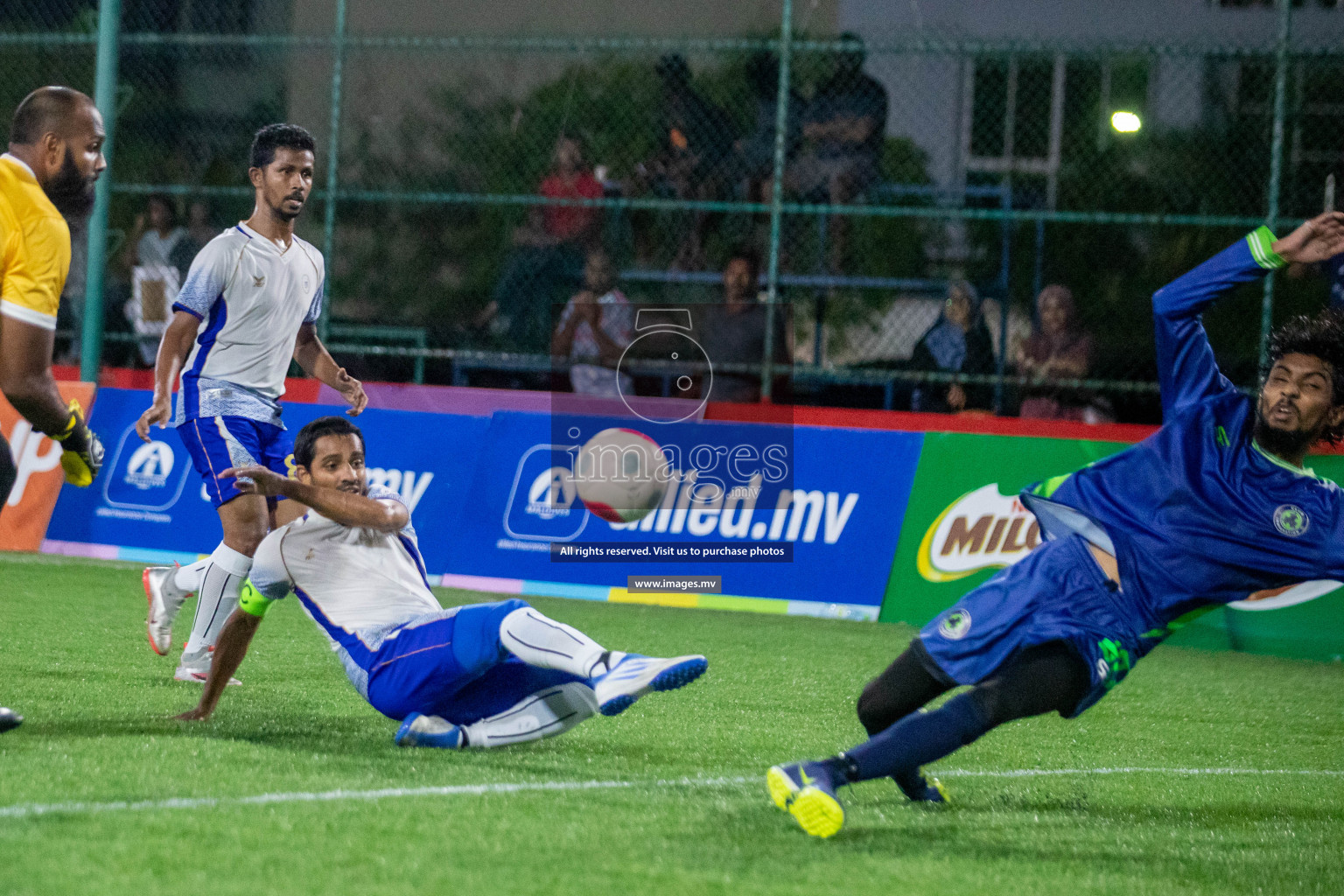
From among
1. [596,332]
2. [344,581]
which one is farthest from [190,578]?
[596,332]

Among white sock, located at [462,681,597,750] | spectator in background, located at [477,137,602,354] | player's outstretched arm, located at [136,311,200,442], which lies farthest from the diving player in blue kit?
spectator in background, located at [477,137,602,354]

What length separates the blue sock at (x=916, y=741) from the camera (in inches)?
168

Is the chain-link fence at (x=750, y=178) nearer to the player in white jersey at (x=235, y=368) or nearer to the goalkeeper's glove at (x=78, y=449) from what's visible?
the player in white jersey at (x=235, y=368)

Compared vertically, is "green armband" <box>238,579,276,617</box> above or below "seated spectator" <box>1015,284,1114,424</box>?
below

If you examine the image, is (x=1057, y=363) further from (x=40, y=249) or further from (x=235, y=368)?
(x=40, y=249)

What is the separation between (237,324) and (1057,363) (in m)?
7.09

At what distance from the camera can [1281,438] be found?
15.0 ft

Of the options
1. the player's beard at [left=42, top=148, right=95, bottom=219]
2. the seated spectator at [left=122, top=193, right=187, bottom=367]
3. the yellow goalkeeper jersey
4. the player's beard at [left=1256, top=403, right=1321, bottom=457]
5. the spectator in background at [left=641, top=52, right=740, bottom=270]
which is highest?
the spectator in background at [left=641, top=52, right=740, bottom=270]

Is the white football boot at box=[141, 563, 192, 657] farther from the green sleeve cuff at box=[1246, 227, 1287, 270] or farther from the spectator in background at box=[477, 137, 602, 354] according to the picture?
the spectator in background at box=[477, 137, 602, 354]

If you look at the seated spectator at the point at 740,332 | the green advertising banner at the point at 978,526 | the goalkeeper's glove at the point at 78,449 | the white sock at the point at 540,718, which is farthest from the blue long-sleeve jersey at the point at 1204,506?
the seated spectator at the point at 740,332

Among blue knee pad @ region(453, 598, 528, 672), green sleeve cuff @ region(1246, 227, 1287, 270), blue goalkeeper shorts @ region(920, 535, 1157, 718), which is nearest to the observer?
blue goalkeeper shorts @ region(920, 535, 1157, 718)

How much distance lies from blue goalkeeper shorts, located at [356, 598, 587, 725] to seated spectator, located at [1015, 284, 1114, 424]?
741 cm

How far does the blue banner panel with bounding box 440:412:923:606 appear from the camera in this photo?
10.2 metres

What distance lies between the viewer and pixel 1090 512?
462 cm
